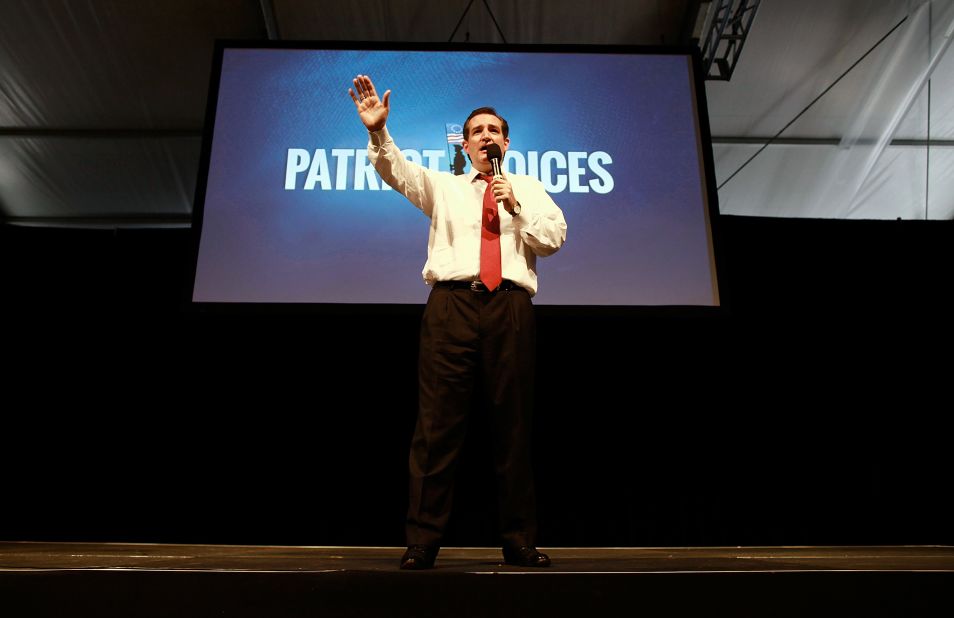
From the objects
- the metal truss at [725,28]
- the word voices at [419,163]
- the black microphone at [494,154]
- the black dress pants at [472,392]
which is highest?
the metal truss at [725,28]

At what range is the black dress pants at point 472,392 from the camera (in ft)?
5.33

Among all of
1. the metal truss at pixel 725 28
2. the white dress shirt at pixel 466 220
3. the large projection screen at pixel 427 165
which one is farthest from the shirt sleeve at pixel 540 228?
the metal truss at pixel 725 28

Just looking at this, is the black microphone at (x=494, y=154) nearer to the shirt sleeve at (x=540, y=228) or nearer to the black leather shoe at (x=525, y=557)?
the shirt sleeve at (x=540, y=228)

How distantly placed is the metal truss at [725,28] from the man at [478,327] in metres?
2.27

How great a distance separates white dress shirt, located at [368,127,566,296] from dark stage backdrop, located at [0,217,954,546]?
147cm

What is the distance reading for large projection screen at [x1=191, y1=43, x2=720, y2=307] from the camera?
2932 mm

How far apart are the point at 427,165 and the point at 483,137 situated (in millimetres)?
1167

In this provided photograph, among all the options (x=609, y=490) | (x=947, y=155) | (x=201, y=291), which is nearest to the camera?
(x=201, y=291)

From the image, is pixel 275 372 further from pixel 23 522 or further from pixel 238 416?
pixel 23 522

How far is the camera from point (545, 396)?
336cm

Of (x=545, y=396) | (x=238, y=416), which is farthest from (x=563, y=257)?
(x=238, y=416)

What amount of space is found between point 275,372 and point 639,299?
1856mm

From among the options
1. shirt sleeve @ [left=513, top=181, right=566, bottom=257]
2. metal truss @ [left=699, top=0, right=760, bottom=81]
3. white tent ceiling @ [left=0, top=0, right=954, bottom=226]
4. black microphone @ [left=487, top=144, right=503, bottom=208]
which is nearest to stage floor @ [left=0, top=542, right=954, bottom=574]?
shirt sleeve @ [left=513, top=181, right=566, bottom=257]
